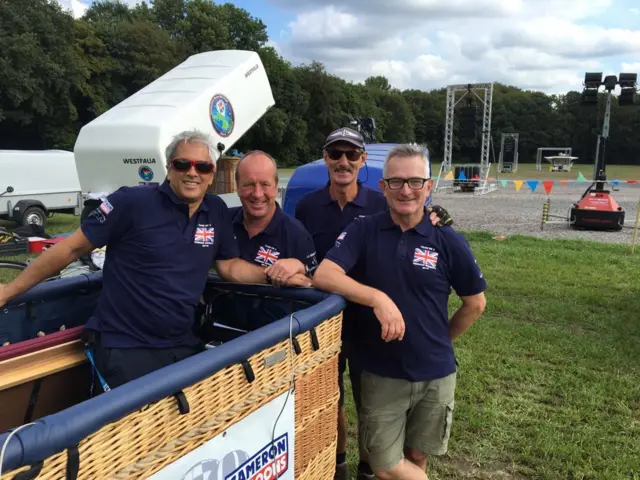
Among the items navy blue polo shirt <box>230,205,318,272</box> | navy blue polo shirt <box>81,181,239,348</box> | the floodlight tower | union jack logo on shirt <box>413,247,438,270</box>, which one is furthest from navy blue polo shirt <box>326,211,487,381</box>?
the floodlight tower

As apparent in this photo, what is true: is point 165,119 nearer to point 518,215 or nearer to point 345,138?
point 345,138

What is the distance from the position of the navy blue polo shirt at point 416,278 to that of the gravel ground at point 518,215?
33.8ft

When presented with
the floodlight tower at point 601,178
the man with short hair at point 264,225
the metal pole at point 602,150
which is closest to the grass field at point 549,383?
the man with short hair at point 264,225

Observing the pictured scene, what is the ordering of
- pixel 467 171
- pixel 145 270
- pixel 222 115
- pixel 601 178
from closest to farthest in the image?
1. pixel 145 270
2. pixel 222 115
3. pixel 601 178
4. pixel 467 171

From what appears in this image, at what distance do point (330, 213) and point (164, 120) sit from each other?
556 centimetres

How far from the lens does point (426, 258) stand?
7.07 ft

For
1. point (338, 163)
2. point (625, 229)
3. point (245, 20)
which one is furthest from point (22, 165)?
point (245, 20)

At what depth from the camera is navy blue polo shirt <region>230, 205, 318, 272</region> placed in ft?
8.19

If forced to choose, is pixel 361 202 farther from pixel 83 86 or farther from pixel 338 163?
pixel 83 86

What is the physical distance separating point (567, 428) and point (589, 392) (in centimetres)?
60

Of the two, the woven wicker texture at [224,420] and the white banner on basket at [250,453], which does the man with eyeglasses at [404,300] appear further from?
the white banner on basket at [250,453]

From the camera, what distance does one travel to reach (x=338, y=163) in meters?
2.80

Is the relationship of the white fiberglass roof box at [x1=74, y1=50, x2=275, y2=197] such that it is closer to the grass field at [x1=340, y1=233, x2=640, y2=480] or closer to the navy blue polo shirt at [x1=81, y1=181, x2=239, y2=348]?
the grass field at [x1=340, y1=233, x2=640, y2=480]

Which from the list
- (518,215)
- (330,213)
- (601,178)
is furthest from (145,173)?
(518,215)
